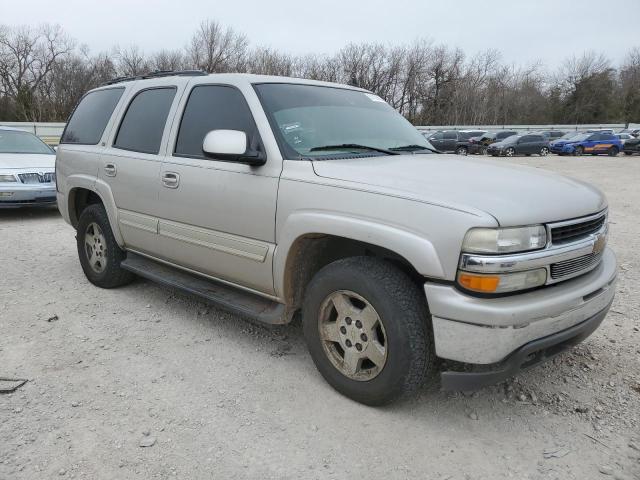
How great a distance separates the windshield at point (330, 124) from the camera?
10.7 ft

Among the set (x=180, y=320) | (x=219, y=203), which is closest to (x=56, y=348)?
(x=180, y=320)

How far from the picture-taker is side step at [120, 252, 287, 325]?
327cm

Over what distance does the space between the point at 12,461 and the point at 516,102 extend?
74.5m

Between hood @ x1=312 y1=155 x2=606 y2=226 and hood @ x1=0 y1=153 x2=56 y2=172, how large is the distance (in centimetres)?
735

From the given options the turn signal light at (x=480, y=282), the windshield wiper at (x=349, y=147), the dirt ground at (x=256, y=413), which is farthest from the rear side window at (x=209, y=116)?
the turn signal light at (x=480, y=282)

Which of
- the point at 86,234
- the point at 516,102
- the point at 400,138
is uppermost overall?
the point at 516,102

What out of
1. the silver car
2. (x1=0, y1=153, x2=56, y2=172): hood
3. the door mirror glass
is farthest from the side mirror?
(x1=0, y1=153, x2=56, y2=172): hood

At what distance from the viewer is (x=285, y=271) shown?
3.09 meters

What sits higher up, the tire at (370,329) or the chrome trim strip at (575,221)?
the chrome trim strip at (575,221)

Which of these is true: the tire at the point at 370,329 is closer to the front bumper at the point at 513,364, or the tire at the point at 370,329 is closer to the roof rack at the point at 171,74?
the front bumper at the point at 513,364

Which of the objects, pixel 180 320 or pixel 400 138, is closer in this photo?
pixel 400 138

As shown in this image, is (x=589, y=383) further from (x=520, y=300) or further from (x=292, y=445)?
(x=292, y=445)

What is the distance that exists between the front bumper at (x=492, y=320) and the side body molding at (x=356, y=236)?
14 centimetres

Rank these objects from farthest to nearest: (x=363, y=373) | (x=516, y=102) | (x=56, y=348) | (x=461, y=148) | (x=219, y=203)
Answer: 1. (x=516, y=102)
2. (x=461, y=148)
3. (x=56, y=348)
4. (x=219, y=203)
5. (x=363, y=373)
